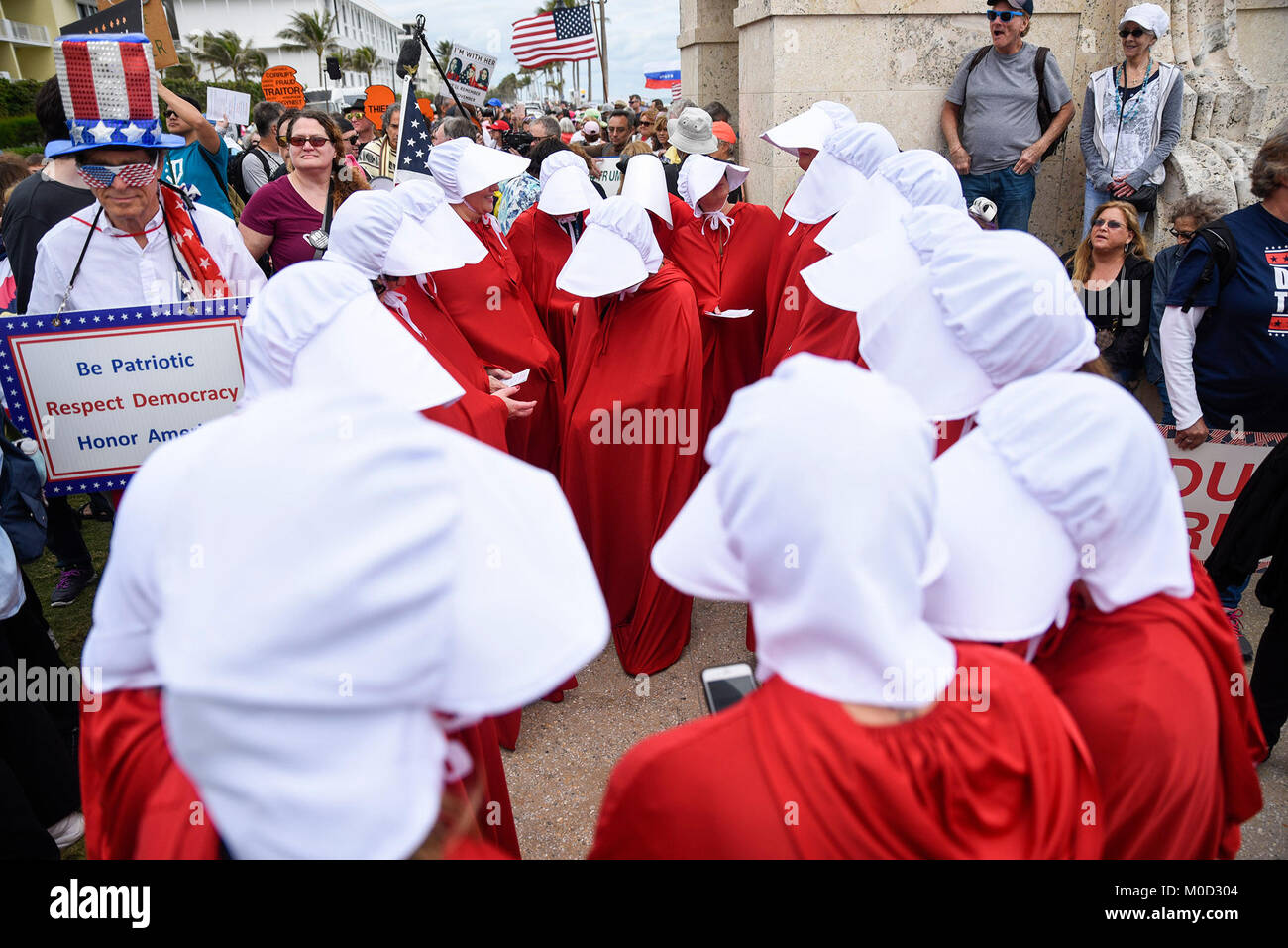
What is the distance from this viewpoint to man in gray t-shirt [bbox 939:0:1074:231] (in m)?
6.32

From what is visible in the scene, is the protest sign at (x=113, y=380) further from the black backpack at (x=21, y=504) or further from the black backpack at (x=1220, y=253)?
the black backpack at (x=1220, y=253)

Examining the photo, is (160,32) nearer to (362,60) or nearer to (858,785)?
(858,785)

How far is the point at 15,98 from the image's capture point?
28.1 meters

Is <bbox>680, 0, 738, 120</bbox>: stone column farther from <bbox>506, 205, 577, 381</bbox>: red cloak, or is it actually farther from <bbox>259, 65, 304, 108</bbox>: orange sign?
<bbox>506, 205, 577, 381</bbox>: red cloak

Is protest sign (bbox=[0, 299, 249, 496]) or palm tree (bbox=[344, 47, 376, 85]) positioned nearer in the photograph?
protest sign (bbox=[0, 299, 249, 496])

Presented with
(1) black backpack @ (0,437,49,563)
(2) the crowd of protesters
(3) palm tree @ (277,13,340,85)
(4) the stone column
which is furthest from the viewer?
(3) palm tree @ (277,13,340,85)

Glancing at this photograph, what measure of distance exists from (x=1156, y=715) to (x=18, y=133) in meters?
31.3

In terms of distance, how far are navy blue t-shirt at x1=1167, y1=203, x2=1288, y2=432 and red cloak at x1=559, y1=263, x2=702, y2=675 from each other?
242 centimetres

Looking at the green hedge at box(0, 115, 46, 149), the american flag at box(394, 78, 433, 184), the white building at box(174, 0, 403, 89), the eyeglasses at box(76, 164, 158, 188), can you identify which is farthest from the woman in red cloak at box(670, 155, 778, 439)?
the white building at box(174, 0, 403, 89)

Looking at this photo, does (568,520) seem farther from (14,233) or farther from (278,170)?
(278,170)

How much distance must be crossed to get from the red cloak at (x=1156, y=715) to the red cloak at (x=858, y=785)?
0.20m

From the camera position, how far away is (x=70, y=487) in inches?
131

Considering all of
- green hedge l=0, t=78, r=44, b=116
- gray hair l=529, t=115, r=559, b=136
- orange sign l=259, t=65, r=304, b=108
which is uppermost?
green hedge l=0, t=78, r=44, b=116

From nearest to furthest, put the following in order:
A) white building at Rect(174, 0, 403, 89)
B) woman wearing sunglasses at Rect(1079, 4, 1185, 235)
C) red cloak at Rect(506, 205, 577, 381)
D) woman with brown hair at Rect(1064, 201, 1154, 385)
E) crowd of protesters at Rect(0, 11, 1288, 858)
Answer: crowd of protesters at Rect(0, 11, 1288, 858) < woman with brown hair at Rect(1064, 201, 1154, 385) < red cloak at Rect(506, 205, 577, 381) < woman wearing sunglasses at Rect(1079, 4, 1185, 235) < white building at Rect(174, 0, 403, 89)
